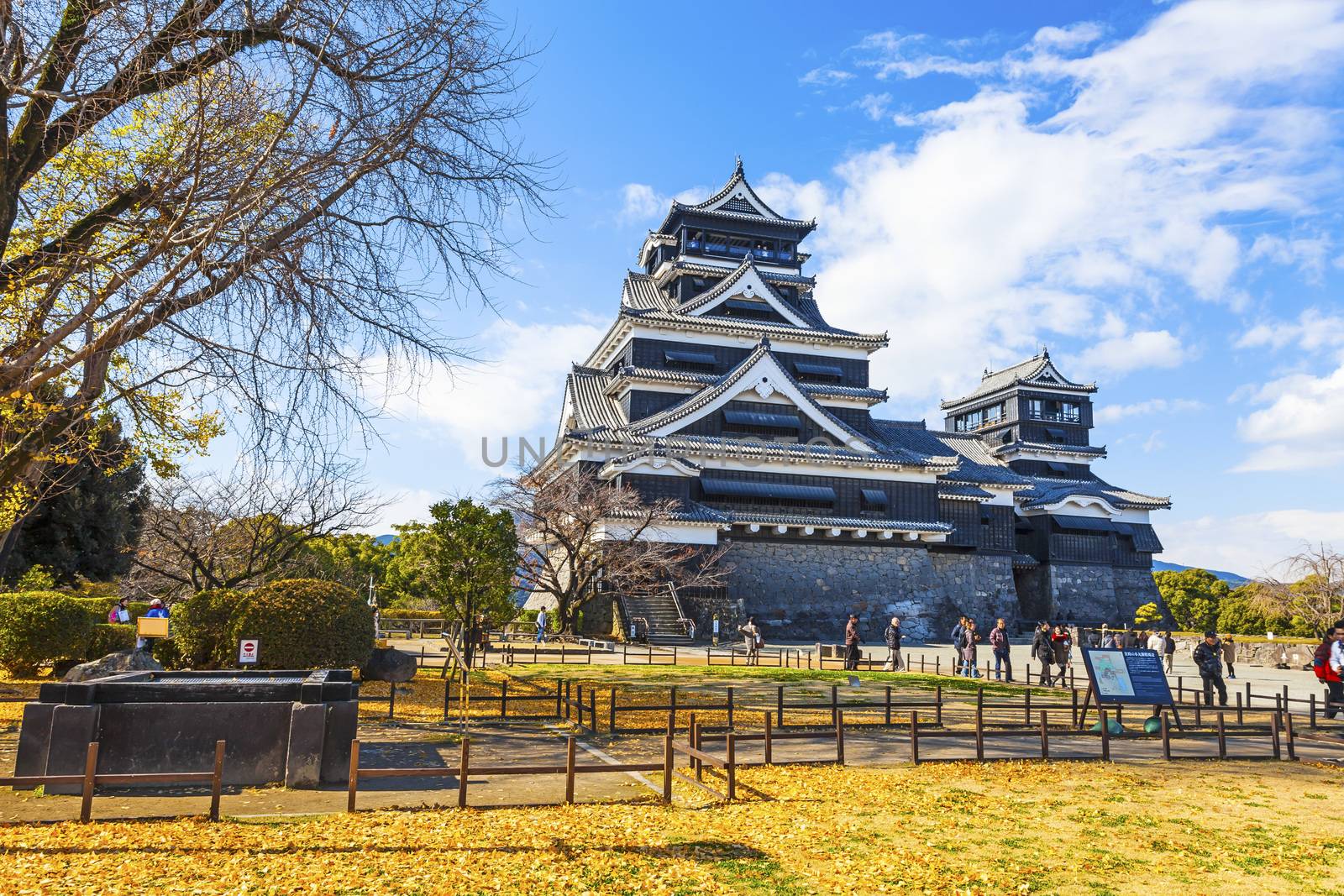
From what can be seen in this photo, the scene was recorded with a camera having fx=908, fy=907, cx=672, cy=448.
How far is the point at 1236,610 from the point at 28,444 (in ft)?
168

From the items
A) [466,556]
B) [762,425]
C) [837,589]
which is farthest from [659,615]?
[466,556]

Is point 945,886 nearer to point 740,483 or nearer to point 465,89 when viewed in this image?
point 465,89

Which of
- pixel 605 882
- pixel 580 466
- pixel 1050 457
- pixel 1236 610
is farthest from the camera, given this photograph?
pixel 1050 457

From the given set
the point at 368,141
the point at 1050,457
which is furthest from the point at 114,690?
the point at 1050,457

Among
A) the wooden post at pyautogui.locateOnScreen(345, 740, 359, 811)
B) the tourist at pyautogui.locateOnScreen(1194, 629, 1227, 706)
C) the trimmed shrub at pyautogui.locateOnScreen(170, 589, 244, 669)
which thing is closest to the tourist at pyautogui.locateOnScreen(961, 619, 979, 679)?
the tourist at pyautogui.locateOnScreen(1194, 629, 1227, 706)

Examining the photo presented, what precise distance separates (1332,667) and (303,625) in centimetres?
1819

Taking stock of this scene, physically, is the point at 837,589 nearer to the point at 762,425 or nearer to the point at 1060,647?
the point at 762,425

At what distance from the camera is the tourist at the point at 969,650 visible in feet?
78.5

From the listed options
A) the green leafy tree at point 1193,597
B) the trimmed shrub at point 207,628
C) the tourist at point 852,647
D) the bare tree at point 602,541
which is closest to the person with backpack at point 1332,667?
the tourist at point 852,647

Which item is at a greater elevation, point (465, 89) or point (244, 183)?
point (465, 89)

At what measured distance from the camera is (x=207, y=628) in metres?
17.4

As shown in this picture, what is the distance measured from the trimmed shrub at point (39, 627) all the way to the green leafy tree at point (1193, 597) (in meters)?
48.8

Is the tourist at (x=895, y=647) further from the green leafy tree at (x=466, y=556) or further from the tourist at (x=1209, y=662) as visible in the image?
the green leafy tree at (x=466, y=556)

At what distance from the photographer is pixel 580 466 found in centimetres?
3753
